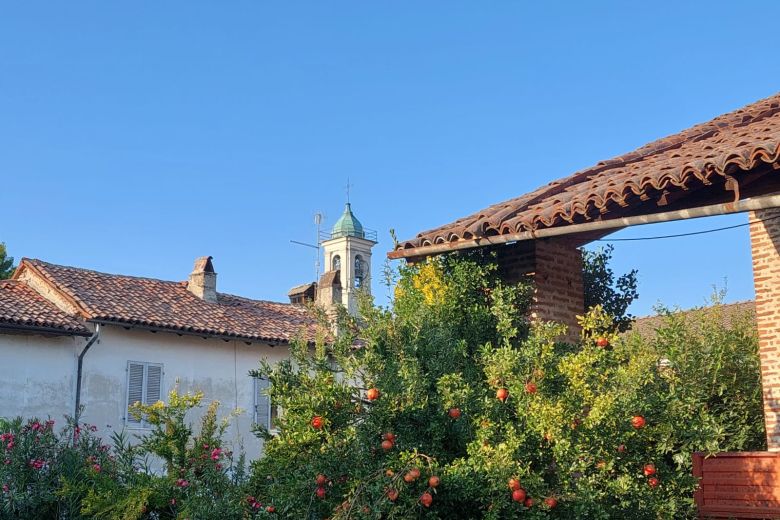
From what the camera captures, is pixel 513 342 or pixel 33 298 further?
pixel 33 298

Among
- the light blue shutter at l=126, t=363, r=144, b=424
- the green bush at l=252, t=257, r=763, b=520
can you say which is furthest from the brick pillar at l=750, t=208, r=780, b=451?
the light blue shutter at l=126, t=363, r=144, b=424

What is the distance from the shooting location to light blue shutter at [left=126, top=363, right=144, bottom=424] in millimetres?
18703

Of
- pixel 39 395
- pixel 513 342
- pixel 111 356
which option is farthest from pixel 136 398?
pixel 513 342

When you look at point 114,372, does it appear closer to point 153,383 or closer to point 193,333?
point 153,383

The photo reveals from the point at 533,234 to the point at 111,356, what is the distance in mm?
13278

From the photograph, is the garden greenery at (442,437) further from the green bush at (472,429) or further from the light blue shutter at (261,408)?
the light blue shutter at (261,408)

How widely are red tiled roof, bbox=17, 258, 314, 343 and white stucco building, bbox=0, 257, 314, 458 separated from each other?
0.03 metres

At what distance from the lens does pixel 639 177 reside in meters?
7.22

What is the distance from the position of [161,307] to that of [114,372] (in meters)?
2.40

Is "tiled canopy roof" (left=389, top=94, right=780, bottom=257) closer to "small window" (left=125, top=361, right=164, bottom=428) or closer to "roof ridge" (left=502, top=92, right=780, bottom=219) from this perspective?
"roof ridge" (left=502, top=92, right=780, bottom=219)

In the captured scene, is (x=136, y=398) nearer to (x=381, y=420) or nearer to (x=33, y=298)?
(x=33, y=298)

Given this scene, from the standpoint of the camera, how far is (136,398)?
1875cm

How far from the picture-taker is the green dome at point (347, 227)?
55625 mm

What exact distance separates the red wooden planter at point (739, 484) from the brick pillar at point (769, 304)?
1191 mm
